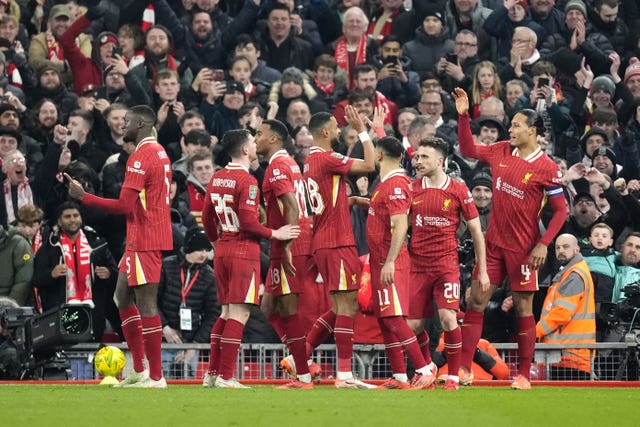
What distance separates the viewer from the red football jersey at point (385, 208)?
14.9m

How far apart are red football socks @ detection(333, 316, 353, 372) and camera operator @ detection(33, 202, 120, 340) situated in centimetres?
407

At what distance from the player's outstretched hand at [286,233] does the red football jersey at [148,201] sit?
42.3 inches

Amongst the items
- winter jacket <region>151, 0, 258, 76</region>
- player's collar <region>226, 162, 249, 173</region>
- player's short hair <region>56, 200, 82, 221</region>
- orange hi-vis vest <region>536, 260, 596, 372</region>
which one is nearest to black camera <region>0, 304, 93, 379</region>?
player's short hair <region>56, 200, 82, 221</region>

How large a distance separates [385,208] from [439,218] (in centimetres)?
64

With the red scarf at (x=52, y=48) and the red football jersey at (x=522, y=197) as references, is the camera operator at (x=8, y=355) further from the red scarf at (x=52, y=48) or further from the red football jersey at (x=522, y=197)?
the red scarf at (x=52, y=48)

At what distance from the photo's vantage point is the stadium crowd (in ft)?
60.0

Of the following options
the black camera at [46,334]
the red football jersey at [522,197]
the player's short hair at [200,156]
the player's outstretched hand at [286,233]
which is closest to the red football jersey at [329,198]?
the player's outstretched hand at [286,233]

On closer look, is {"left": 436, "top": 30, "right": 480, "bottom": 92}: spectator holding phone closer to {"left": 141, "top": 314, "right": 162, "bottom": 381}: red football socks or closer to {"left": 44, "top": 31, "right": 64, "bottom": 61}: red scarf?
{"left": 44, "top": 31, "right": 64, "bottom": 61}: red scarf

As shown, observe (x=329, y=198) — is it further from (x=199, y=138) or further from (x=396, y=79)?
(x=396, y=79)

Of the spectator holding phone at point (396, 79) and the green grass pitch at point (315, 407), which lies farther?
the spectator holding phone at point (396, 79)

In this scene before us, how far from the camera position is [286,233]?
1465 centimetres

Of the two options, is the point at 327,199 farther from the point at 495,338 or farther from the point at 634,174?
the point at 634,174

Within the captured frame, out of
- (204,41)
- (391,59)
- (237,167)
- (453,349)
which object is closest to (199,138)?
(204,41)

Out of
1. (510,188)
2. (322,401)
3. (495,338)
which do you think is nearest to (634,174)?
(495,338)
